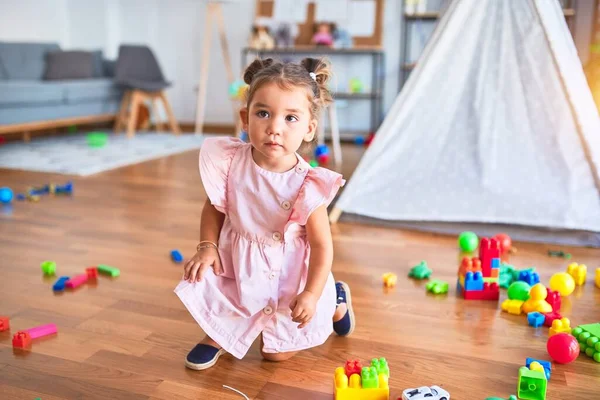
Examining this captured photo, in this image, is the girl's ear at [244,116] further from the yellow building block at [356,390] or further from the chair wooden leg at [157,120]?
the chair wooden leg at [157,120]

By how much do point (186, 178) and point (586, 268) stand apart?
2224 mm

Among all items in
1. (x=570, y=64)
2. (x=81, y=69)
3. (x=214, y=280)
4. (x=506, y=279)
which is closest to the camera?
(x=214, y=280)

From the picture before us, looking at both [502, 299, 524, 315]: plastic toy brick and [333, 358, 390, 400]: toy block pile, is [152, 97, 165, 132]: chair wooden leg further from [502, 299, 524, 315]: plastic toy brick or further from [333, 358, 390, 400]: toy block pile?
[333, 358, 390, 400]: toy block pile

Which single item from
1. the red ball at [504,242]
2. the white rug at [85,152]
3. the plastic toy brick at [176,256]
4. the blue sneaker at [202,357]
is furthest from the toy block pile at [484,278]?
the white rug at [85,152]

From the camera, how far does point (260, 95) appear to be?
1180 millimetres

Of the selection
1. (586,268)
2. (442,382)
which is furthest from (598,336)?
(586,268)

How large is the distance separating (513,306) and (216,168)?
868mm

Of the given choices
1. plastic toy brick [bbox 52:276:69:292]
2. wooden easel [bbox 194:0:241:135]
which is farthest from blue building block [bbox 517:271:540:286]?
wooden easel [bbox 194:0:241:135]

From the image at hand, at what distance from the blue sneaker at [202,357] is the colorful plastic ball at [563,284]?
3.22 ft

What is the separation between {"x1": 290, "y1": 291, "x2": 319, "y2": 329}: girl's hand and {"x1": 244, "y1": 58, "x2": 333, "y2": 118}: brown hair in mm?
371

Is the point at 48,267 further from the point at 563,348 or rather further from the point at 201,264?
the point at 563,348

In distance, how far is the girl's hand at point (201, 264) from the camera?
4.09 ft

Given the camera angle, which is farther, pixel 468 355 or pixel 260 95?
pixel 468 355

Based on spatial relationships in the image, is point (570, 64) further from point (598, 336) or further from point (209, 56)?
point (209, 56)
